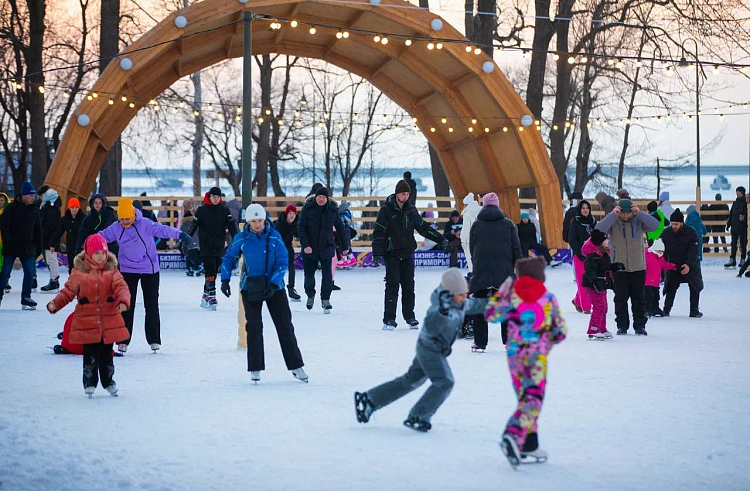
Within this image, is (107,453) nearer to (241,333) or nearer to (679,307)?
(241,333)

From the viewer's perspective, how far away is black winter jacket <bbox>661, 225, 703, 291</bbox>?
43.5 ft

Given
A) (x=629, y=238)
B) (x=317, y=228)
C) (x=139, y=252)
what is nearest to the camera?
(x=139, y=252)

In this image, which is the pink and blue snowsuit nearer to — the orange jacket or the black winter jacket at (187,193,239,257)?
the orange jacket

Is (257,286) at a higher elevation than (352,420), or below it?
higher

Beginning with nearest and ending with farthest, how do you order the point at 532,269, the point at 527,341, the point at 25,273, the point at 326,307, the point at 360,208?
the point at 527,341 < the point at 532,269 < the point at 326,307 < the point at 25,273 < the point at 360,208

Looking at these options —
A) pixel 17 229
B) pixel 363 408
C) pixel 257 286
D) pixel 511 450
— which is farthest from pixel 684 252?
pixel 17 229

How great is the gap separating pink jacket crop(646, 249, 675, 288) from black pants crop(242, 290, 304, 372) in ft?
21.6

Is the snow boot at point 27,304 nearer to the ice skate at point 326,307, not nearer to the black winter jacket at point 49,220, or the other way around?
the black winter jacket at point 49,220

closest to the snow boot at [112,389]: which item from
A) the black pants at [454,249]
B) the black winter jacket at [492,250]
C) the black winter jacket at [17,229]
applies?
the black winter jacket at [492,250]

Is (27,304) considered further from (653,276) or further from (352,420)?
(352,420)

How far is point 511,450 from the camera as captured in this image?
538cm

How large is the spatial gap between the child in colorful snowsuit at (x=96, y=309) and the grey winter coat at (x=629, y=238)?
5.82 metres

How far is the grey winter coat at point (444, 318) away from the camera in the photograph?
20.0 feet

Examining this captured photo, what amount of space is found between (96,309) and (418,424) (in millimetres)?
2706
